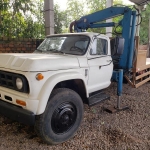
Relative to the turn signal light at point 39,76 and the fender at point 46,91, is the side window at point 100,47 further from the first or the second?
the turn signal light at point 39,76

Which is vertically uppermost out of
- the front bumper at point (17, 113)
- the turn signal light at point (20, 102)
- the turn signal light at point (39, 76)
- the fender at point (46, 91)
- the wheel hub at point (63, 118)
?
the turn signal light at point (39, 76)

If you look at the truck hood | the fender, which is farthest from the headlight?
the fender

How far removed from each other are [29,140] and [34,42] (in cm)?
383

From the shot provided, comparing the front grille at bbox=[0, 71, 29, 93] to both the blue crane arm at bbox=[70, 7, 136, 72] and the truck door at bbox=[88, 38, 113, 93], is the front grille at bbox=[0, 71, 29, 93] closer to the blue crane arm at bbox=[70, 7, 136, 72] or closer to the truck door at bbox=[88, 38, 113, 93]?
the truck door at bbox=[88, 38, 113, 93]

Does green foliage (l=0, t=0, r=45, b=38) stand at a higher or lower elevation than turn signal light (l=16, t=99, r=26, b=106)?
higher

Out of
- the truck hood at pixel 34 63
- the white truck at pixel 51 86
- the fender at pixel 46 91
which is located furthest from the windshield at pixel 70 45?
the fender at pixel 46 91

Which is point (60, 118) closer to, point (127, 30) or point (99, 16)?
point (127, 30)

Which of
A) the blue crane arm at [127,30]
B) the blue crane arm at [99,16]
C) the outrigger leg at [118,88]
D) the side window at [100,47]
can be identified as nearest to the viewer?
the side window at [100,47]

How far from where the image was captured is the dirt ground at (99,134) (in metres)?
2.51

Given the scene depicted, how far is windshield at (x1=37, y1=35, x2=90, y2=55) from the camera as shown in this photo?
3.23m

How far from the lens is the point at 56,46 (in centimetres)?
348

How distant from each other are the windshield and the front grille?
4.00ft

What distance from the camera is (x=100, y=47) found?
362 centimetres

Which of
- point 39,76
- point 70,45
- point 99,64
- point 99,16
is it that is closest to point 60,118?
point 39,76
